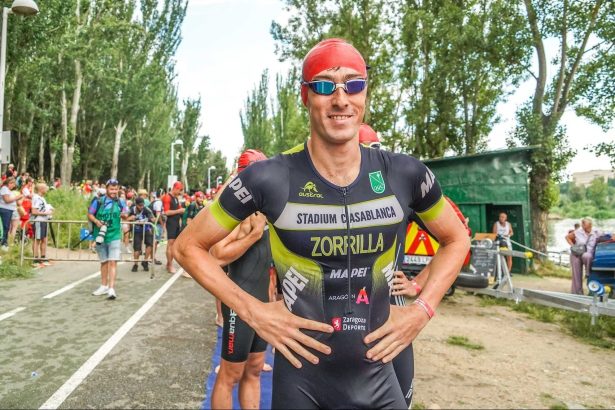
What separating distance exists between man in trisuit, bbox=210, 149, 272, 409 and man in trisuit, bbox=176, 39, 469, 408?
150cm

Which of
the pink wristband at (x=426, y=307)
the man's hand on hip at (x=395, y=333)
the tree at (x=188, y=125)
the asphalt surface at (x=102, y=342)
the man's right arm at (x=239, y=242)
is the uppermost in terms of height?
the tree at (x=188, y=125)

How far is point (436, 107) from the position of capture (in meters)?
20.7

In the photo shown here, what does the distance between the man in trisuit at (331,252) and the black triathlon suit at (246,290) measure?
148 cm

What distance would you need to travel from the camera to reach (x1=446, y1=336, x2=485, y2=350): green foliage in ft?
19.8

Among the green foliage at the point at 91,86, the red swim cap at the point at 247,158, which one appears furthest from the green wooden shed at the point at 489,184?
the green foliage at the point at 91,86

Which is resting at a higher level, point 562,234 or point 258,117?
point 258,117

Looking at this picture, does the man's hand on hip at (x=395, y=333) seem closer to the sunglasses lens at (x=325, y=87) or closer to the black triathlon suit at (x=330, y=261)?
the black triathlon suit at (x=330, y=261)

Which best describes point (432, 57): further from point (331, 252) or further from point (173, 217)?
point (331, 252)

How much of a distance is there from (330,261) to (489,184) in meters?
14.0

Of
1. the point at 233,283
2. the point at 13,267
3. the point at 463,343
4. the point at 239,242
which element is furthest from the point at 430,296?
the point at 13,267

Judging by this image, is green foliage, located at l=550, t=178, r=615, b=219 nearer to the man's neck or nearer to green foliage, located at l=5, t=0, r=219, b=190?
green foliage, located at l=5, t=0, r=219, b=190

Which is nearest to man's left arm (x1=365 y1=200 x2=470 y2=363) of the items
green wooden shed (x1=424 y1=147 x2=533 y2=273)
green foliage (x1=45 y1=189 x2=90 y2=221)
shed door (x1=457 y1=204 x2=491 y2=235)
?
green wooden shed (x1=424 y1=147 x2=533 y2=273)

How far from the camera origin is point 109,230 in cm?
788

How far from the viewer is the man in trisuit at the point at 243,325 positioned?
3.22 metres
